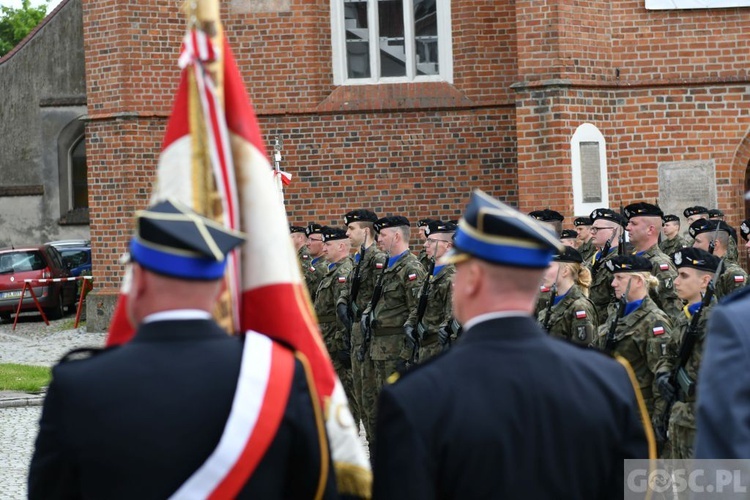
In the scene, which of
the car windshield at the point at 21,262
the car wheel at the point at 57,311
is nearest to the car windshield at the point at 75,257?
the car windshield at the point at 21,262

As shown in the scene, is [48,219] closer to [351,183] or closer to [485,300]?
[351,183]

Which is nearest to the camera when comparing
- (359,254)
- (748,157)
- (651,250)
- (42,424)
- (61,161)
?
(42,424)

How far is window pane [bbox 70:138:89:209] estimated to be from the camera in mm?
32312

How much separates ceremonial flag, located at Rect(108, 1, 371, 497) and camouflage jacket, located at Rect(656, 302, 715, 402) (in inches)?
153

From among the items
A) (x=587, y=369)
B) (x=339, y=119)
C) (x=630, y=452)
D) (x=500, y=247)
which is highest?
(x=339, y=119)

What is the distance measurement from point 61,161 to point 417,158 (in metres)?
15.5

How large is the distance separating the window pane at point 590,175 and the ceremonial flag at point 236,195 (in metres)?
14.2

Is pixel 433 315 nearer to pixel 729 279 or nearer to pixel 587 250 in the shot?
pixel 729 279

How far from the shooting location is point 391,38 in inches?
777

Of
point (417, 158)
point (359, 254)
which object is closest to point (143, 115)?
point (417, 158)

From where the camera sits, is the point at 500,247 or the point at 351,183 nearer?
the point at 500,247

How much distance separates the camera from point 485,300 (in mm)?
3229

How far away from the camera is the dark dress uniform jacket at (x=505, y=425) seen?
10.1ft

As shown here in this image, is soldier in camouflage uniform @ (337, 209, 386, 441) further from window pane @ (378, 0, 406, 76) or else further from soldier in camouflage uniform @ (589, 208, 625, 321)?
window pane @ (378, 0, 406, 76)
